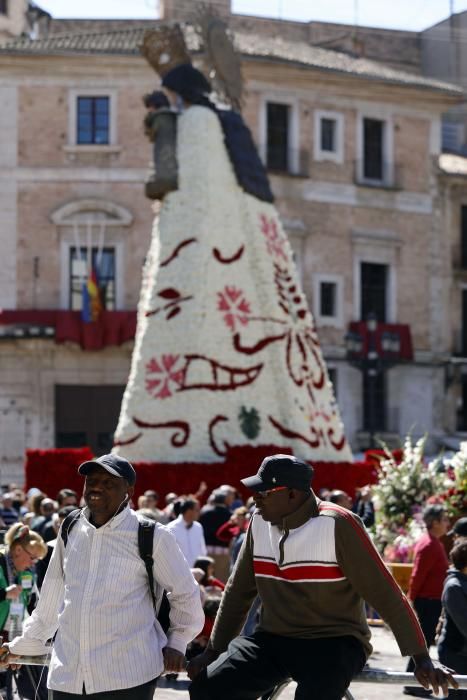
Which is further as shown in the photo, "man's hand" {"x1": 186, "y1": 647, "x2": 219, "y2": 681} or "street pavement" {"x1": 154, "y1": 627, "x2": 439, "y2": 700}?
"street pavement" {"x1": 154, "y1": 627, "x2": 439, "y2": 700}

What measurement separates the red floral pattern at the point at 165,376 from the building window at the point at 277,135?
1942 cm

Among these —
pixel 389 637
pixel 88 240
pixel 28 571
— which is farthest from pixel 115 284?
pixel 28 571

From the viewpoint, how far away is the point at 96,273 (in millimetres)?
36031

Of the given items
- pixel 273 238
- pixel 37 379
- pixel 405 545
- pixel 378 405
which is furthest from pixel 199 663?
pixel 378 405

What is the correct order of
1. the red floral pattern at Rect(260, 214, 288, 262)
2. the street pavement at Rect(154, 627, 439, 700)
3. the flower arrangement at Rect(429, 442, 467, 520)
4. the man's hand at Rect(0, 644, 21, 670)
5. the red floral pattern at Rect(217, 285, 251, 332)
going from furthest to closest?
the red floral pattern at Rect(260, 214, 288, 262), the red floral pattern at Rect(217, 285, 251, 332), the flower arrangement at Rect(429, 442, 467, 520), the street pavement at Rect(154, 627, 439, 700), the man's hand at Rect(0, 644, 21, 670)

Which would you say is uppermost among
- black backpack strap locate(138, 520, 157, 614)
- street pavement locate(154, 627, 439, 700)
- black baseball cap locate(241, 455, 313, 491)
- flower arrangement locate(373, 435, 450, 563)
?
black baseball cap locate(241, 455, 313, 491)

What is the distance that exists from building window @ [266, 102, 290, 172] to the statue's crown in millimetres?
17325

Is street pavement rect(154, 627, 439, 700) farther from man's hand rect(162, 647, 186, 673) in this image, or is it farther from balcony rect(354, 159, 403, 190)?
balcony rect(354, 159, 403, 190)

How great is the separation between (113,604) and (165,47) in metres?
15.9

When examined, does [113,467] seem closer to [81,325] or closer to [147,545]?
[147,545]

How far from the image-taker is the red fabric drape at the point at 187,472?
18.0 meters

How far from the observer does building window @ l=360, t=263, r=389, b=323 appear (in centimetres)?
3919

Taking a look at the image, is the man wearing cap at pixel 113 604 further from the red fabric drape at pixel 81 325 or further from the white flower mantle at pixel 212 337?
the red fabric drape at pixel 81 325

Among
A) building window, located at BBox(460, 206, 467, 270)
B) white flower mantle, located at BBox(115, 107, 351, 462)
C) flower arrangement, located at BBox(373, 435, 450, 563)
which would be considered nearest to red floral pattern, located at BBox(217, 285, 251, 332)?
white flower mantle, located at BBox(115, 107, 351, 462)
